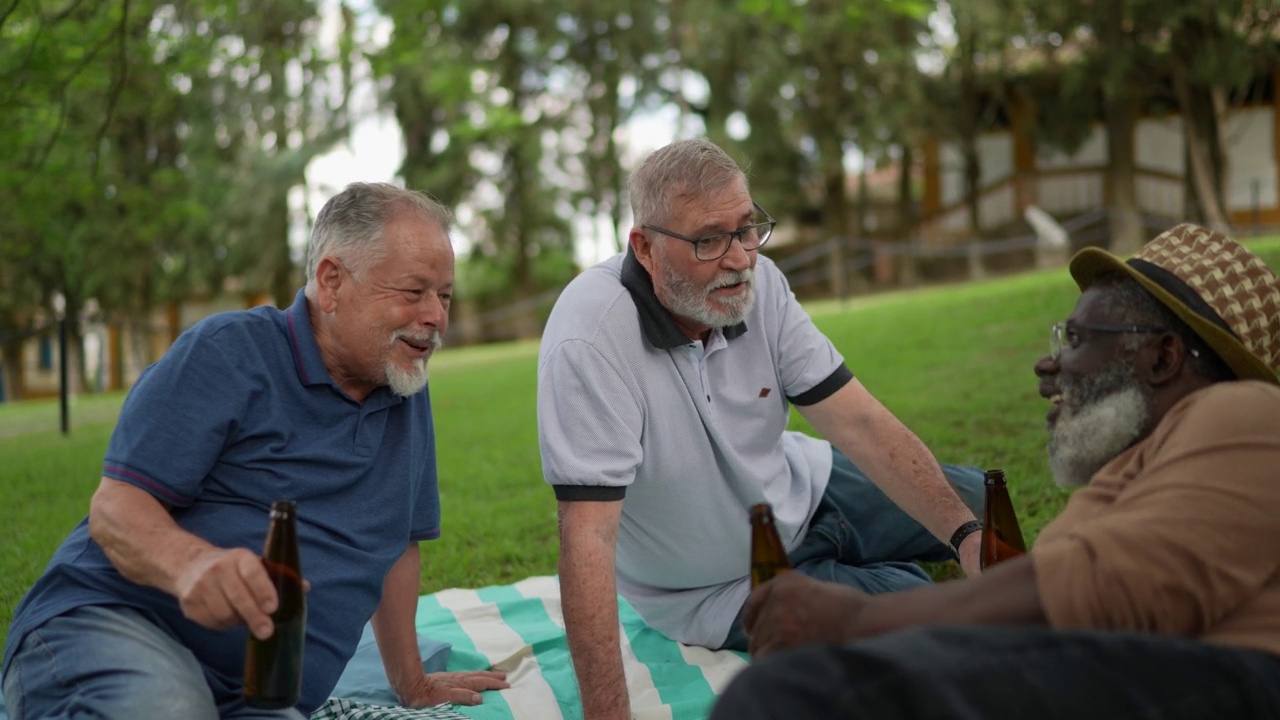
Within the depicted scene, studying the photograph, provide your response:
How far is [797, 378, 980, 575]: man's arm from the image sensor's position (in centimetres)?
412

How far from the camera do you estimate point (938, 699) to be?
199 cm

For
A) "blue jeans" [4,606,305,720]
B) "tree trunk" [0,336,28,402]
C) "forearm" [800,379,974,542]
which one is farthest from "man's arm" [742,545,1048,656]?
"tree trunk" [0,336,28,402]

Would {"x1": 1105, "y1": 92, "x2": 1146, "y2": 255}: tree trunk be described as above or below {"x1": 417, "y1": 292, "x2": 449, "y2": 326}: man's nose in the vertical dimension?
→ above

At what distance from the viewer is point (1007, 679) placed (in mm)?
2059

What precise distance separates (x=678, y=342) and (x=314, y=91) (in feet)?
81.8

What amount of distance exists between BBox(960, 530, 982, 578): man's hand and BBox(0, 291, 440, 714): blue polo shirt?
5.92 feet

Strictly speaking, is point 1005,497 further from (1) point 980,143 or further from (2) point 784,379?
(1) point 980,143

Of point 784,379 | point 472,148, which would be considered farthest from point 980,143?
point 784,379

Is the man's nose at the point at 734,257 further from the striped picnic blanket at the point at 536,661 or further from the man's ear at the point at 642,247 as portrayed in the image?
the striped picnic blanket at the point at 536,661

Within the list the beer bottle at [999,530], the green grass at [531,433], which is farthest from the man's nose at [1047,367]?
the green grass at [531,433]

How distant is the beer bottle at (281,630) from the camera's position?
2.76 meters

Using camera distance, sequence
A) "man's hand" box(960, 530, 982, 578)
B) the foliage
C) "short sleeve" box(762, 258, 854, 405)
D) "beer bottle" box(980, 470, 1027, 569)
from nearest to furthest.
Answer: "beer bottle" box(980, 470, 1027, 569) → "man's hand" box(960, 530, 982, 578) → "short sleeve" box(762, 258, 854, 405) → the foliage

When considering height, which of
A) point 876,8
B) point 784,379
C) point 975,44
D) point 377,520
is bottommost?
point 377,520

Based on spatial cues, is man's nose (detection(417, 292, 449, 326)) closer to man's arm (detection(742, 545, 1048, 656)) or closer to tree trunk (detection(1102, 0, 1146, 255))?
man's arm (detection(742, 545, 1048, 656))
